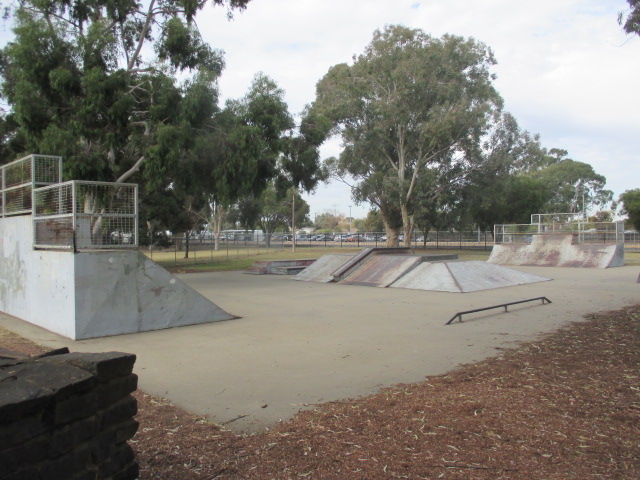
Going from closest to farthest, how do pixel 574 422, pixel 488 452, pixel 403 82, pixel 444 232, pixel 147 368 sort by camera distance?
1. pixel 488 452
2. pixel 574 422
3. pixel 147 368
4. pixel 403 82
5. pixel 444 232

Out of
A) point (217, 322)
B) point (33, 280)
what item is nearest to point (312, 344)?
point (217, 322)

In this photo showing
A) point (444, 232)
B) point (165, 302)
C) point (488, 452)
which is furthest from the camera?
point (444, 232)

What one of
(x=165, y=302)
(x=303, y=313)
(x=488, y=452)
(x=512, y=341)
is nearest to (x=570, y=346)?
(x=512, y=341)

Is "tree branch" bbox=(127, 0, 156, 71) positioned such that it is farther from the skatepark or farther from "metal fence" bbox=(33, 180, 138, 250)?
"metal fence" bbox=(33, 180, 138, 250)

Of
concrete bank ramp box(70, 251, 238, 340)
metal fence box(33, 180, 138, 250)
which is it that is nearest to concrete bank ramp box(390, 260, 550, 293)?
concrete bank ramp box(70, 251, 238, 340)

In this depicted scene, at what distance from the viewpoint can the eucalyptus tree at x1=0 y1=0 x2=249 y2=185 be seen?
46.7ft

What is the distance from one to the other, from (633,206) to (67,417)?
60.9 m

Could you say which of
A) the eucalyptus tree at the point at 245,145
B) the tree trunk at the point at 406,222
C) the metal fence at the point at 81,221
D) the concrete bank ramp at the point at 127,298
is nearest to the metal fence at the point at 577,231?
the tree trunk at the point at 406,222

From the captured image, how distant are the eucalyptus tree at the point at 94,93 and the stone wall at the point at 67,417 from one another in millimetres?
12663

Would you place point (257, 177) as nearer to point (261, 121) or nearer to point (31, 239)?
point (261, 121)

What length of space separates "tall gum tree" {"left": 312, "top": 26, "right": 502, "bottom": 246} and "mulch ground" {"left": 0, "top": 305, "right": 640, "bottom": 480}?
29.5 meters

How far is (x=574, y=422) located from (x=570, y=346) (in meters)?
3.49

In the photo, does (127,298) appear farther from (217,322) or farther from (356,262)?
(356,262)

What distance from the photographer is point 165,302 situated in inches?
363
